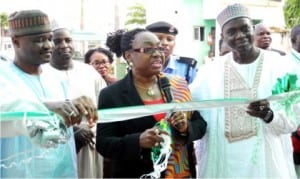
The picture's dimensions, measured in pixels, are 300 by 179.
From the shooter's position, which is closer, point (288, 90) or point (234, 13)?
point (288, 90)

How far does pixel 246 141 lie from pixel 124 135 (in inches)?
33.3

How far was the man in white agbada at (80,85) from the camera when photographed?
374cm

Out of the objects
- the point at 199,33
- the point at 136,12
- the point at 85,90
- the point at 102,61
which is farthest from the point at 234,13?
the point at 136,12

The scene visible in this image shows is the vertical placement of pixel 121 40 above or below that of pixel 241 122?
above

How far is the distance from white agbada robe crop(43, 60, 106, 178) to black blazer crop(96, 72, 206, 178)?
0.39 meters

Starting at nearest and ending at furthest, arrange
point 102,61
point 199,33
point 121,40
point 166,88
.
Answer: point 166,88, point 121,40, point 102,61, point 199,33

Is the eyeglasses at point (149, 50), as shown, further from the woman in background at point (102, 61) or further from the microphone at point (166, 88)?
the woman in background at point (102, 61)

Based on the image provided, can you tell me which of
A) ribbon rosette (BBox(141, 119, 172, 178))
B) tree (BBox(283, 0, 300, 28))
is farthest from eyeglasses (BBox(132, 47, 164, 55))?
tree (BBox(283, 0, 300, 28))

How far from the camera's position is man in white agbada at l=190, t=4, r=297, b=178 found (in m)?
3.39

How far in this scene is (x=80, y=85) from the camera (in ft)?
13.5

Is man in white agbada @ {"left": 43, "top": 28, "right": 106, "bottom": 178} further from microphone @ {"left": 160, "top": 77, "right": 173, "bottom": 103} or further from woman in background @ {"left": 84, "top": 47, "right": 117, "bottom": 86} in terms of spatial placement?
woman in background @ {"left": 84, "top": 47, "right": 117, "bottom": 86}

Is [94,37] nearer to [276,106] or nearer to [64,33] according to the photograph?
[64,33]

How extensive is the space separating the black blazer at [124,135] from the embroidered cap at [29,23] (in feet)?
1.92

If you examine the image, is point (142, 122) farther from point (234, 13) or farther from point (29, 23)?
point (234, 13)
